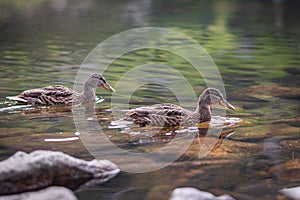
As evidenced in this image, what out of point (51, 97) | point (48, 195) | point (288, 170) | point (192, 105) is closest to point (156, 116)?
point (192, 105)

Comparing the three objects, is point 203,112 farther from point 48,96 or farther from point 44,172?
point 44,172

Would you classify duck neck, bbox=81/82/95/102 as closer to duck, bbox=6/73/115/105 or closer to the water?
duck, bbox=6/73/115/105

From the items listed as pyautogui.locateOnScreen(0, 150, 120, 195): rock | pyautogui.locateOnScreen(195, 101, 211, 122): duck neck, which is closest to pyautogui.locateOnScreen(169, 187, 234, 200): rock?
pyautogui.locateOnScreen(0, 150, 120, 195): rock

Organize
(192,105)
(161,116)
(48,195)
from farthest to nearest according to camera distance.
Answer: (192,105)
(161,116)
(48,195)

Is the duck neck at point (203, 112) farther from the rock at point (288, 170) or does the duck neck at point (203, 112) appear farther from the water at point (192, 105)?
the rock at point (288, 170)

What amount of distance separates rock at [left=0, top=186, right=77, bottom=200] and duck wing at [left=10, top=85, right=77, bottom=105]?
5145 millimetres

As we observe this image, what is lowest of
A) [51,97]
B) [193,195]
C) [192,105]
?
[192,105]

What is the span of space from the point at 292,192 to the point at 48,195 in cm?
282

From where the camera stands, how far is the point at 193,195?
6.02 m

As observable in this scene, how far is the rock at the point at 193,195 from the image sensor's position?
599cm

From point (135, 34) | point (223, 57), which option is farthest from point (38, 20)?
point (223, 57)

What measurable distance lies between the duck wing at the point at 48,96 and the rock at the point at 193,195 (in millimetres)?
5510

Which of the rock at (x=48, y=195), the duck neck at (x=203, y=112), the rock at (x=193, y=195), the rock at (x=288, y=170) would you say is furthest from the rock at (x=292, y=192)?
the duck neck at (x=203, y=112)

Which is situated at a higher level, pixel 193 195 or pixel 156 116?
pixel 193 195
